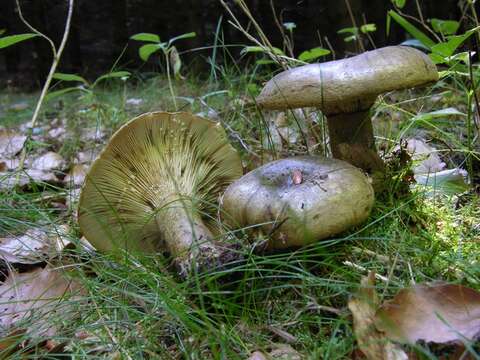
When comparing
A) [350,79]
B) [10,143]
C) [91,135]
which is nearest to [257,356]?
[350,79]

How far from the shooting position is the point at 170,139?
1896 millimetres

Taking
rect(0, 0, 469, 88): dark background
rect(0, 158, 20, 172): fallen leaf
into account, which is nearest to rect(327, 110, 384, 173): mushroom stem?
rect(0, 158, 20, 172): fallen leaf

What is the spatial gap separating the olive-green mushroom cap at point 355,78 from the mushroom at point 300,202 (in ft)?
0.75

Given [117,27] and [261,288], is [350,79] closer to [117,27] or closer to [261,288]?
[261,288]

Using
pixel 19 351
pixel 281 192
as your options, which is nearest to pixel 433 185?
pixel 281 192

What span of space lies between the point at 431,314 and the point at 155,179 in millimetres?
1174

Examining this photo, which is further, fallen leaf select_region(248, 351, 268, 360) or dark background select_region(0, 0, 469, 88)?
dark background select_region(0, 0, 469, 88)

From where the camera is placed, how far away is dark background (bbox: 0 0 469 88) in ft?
33.6

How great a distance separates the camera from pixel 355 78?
4.67ft

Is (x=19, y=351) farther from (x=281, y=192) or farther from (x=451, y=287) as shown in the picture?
(x=451, y=287)

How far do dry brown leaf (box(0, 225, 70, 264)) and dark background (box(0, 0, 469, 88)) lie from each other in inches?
341

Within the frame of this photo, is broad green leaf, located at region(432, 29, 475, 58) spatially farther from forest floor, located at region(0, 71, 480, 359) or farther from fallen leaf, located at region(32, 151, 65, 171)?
fallen leaf, located at region(32, 151, 65, 171)

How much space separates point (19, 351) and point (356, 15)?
6.43m

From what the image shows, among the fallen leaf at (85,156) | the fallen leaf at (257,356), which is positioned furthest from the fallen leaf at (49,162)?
the fallen leaf at (257,356)
